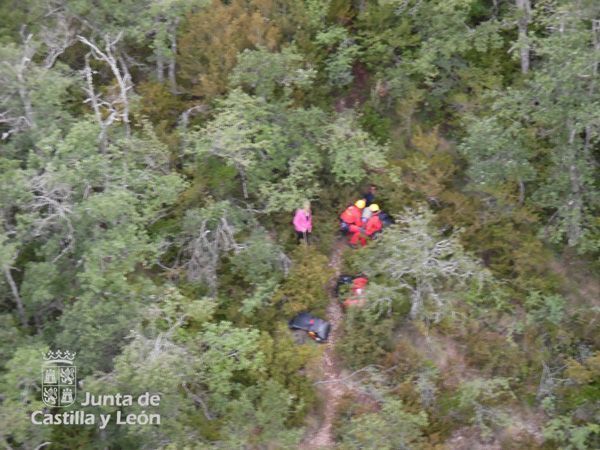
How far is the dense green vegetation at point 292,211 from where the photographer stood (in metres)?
12.8

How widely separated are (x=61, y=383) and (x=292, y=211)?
5754 mm

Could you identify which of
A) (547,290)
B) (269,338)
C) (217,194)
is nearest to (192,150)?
(217,194)

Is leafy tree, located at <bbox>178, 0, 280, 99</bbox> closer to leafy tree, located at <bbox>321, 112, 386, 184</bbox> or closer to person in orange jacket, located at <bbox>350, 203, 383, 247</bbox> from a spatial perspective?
leafy tree, located at <bbox>321, 112, 386, 184</bbox>

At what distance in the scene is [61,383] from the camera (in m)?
12.5

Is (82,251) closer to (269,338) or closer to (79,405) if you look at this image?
(79,405)

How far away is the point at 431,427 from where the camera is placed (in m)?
13.4

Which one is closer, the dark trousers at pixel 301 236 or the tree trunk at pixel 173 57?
the dark trousers at pixel 301 236

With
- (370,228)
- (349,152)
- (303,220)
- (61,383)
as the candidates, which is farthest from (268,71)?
(61,383)

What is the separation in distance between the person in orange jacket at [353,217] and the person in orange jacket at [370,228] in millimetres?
98

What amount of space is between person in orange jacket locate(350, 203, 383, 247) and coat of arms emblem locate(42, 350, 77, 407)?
616 cm

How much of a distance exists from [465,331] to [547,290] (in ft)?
6.10

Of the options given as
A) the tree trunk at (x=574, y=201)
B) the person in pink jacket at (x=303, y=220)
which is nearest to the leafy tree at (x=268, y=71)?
the person in pink jacket at (x=303, y=220)

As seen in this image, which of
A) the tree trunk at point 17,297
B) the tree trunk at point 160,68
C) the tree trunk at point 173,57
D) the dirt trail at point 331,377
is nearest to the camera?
the tree trunk at point 17,297

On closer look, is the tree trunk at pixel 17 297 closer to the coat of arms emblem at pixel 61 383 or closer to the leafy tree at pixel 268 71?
the coat of arms emblem at pixel 61 383
